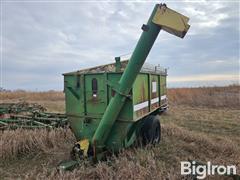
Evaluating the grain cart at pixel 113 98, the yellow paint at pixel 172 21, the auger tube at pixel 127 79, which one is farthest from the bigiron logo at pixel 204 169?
the yellow paint at pixel 172 21

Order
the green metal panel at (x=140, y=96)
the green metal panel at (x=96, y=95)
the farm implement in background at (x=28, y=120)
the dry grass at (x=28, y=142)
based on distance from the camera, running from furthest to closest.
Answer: the farm implement in background at (x=28, y=120) → the dry grass at (x=28, y=142) → the green metal panel at (x=96, y=95) → the green metal panel at (x=140, y=96)

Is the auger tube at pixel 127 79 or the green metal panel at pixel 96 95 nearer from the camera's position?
the auger tube at pixel 127 79

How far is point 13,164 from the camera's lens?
15.6 ft

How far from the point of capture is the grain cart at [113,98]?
362cm

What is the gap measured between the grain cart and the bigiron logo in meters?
1.17

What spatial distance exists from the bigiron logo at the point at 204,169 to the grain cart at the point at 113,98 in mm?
1172

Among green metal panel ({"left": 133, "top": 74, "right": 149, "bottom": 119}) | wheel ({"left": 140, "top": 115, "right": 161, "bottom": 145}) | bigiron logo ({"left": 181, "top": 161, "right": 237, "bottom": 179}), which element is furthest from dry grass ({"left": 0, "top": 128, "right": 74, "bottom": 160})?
bigiron logo ({"left": 181, "top": 161, "right": 237, "bottom": 179})

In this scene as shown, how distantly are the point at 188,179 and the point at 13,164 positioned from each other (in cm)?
331

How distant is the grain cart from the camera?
3.62 m

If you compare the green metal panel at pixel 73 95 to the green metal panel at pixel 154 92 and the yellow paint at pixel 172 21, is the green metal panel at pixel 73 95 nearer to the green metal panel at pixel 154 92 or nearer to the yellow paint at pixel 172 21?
the green metal panel at pixel 154 92

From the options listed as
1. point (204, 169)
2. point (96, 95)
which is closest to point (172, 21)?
point (96, 95)

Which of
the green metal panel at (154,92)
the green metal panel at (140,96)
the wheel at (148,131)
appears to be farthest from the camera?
the green metal panel at (154,92)

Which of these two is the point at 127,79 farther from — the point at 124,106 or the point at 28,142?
the point at 28,142

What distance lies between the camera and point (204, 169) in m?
3.88
